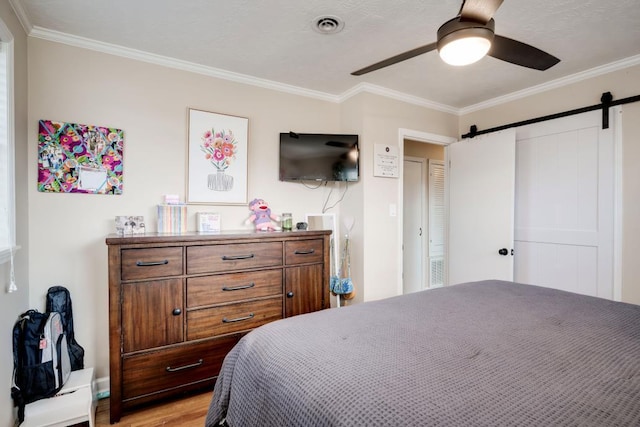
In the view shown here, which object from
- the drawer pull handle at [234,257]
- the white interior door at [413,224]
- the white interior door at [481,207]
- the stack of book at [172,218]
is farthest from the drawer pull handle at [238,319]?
the white interior door at [413,224]

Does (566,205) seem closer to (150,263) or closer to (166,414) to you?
(150,263)

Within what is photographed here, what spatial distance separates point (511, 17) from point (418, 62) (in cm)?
71

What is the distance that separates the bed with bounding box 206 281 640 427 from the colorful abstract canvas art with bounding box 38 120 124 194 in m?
1.75

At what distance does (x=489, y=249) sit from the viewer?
3.21 m

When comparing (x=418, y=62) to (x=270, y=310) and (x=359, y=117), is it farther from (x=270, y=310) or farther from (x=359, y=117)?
(x=270, y=310)

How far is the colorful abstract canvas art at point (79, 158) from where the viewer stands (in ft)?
6.75

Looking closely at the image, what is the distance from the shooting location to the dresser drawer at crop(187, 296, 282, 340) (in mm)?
2088

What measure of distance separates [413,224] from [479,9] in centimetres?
359

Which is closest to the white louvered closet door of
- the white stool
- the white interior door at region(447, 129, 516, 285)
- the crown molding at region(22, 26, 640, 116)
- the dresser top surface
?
the white interior door at region(447, 129, 516, 285)

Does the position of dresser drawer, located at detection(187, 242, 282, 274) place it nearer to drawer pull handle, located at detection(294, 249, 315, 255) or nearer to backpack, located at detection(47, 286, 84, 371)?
drawer pull handle, located at detection(294, 249, 315, 255)

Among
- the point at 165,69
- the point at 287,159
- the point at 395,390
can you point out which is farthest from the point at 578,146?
the point at 165,69

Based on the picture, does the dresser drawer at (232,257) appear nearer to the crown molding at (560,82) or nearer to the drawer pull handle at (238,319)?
the drawer pull handle at (238,319)

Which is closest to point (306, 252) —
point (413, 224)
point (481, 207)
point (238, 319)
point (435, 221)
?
point (238, 319)

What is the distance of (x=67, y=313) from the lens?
207cm
